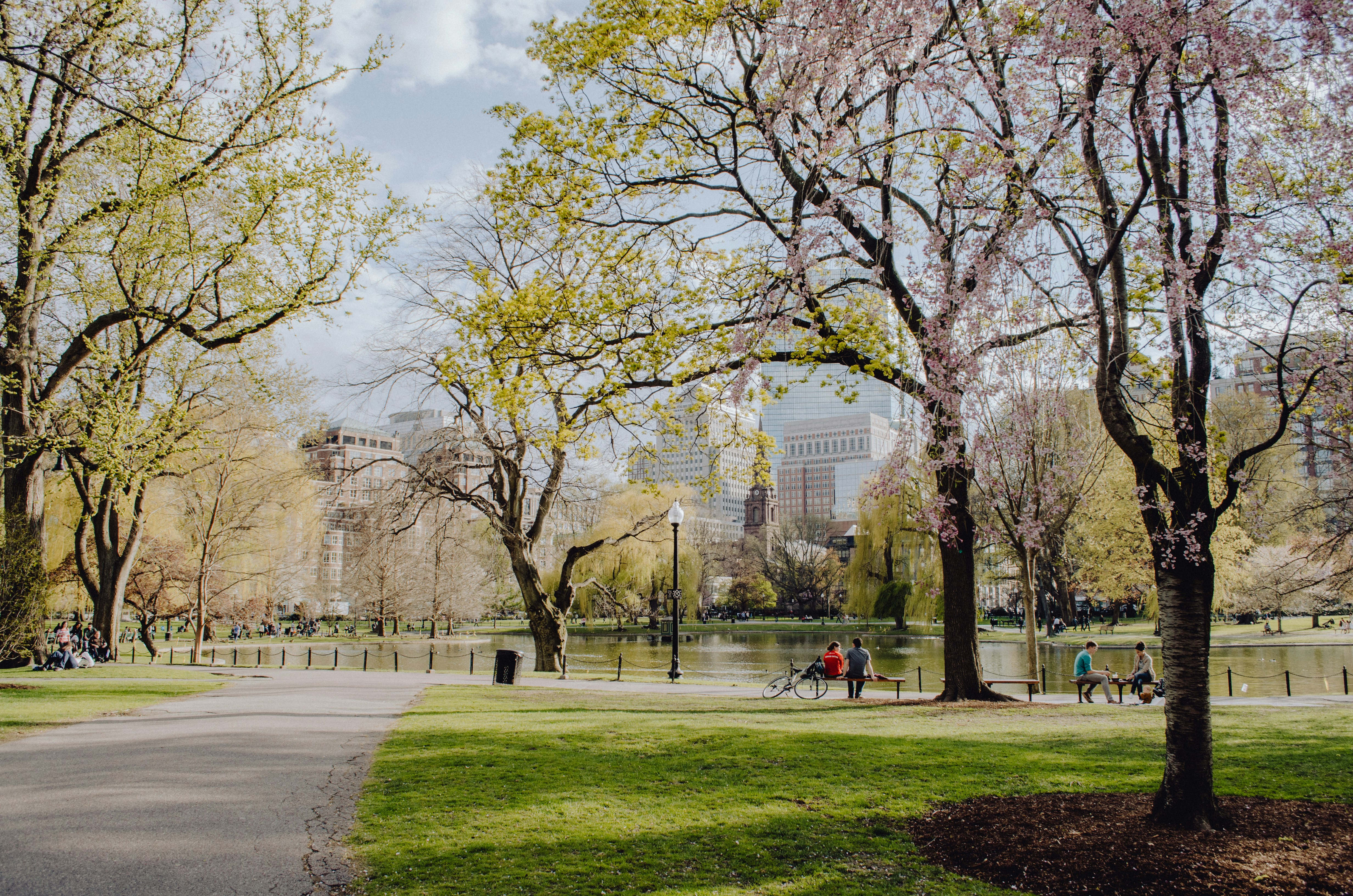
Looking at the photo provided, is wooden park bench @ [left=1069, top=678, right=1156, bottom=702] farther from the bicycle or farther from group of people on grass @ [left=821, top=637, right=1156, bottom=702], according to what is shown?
the bicycle

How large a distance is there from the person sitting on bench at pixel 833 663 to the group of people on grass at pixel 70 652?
1614cm

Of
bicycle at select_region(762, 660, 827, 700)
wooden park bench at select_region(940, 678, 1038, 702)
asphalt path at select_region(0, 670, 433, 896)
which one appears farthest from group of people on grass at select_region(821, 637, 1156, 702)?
asphalt path at select_region(0, 670, 433, 896)

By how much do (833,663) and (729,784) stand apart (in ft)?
35.6

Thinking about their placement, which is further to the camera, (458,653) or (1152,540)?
(458,653)

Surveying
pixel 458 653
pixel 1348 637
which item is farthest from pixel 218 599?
pixel 1348 637

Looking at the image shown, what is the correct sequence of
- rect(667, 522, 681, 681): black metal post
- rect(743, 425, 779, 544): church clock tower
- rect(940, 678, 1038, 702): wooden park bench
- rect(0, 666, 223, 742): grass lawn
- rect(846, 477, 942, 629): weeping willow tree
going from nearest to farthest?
rect(0, 666, 223, 742): grass lawn → rect(940, 678, 1038, 702): wooden park bench → rect(667, 522, 681, 681): black metal post → rect(846, 477, 942, 629): weeping willow tree → rect(743, 425, 779, 544): church clock tower

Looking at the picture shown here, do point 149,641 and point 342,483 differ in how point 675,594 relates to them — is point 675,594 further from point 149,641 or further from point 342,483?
point 149,641

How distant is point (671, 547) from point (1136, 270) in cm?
3605

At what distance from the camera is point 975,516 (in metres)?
25.6

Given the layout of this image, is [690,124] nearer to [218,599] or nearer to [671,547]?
[671,547]

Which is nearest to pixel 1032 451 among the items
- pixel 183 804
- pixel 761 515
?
pixel 183 804

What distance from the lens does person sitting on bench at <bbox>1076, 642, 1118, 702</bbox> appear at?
54.9 feet

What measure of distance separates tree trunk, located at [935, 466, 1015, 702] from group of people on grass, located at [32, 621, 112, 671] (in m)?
17.7

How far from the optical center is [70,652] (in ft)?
65.8
